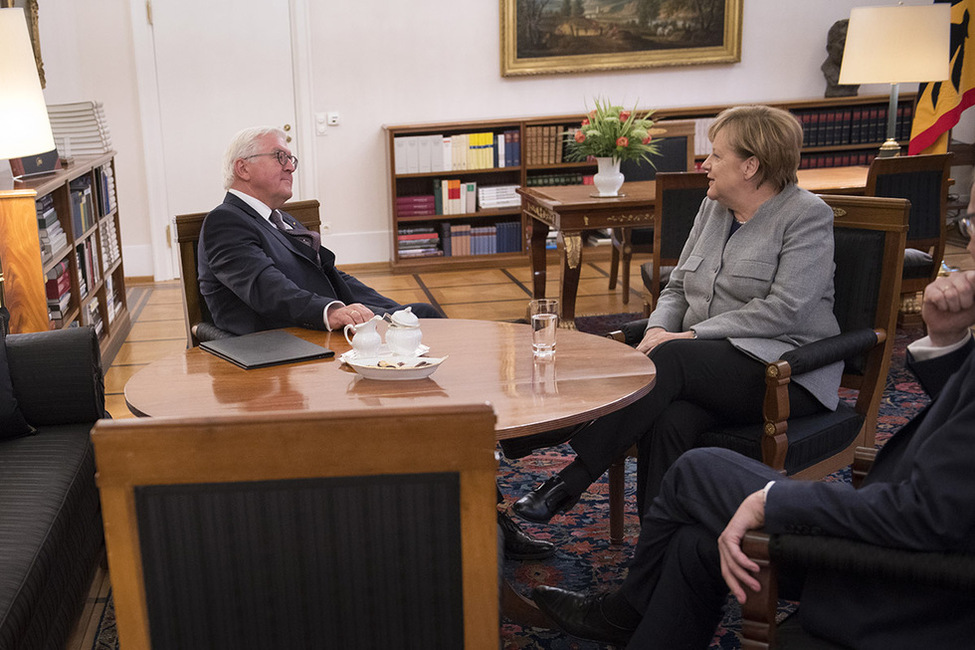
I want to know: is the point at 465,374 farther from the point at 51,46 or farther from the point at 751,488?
the point at 51,46

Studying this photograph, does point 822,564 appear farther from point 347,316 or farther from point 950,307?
point 347,316

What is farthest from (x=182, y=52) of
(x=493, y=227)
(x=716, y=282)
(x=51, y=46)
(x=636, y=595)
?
(x=636, y=595)

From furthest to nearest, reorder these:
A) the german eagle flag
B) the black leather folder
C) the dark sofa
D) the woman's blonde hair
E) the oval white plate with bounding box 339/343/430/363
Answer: the german eagle flag, the woman's blonde hair, the black leather folder, the oval white plate with bounding box 339/343/430/363, the dark sofa

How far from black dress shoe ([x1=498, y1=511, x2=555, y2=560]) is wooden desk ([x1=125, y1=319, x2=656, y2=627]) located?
37 cm

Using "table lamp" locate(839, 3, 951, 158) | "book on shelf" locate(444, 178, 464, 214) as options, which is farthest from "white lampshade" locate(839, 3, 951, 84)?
"book on shelf" locate(444, 178, 464, 214)

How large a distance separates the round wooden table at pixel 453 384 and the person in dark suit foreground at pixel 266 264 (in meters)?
0.36

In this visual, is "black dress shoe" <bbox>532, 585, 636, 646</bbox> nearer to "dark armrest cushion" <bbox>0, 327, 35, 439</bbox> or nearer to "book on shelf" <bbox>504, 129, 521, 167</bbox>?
"dark armrest cushion" <bbox>0, 327, 35, 439</bbox>

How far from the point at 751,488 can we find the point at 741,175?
125 centimetres

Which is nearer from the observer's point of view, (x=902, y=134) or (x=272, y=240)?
(x=272, y=240)

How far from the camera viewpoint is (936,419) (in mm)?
1543

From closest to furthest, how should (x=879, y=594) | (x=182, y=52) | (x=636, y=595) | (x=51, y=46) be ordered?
(x=879, y=594)
(x=636, y=595)
(x=51, y=46)
(x=182, y=52)

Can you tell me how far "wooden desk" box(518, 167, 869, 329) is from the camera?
4812 millimetres

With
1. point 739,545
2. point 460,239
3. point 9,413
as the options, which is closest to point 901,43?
point 460,239

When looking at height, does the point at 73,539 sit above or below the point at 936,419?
below
